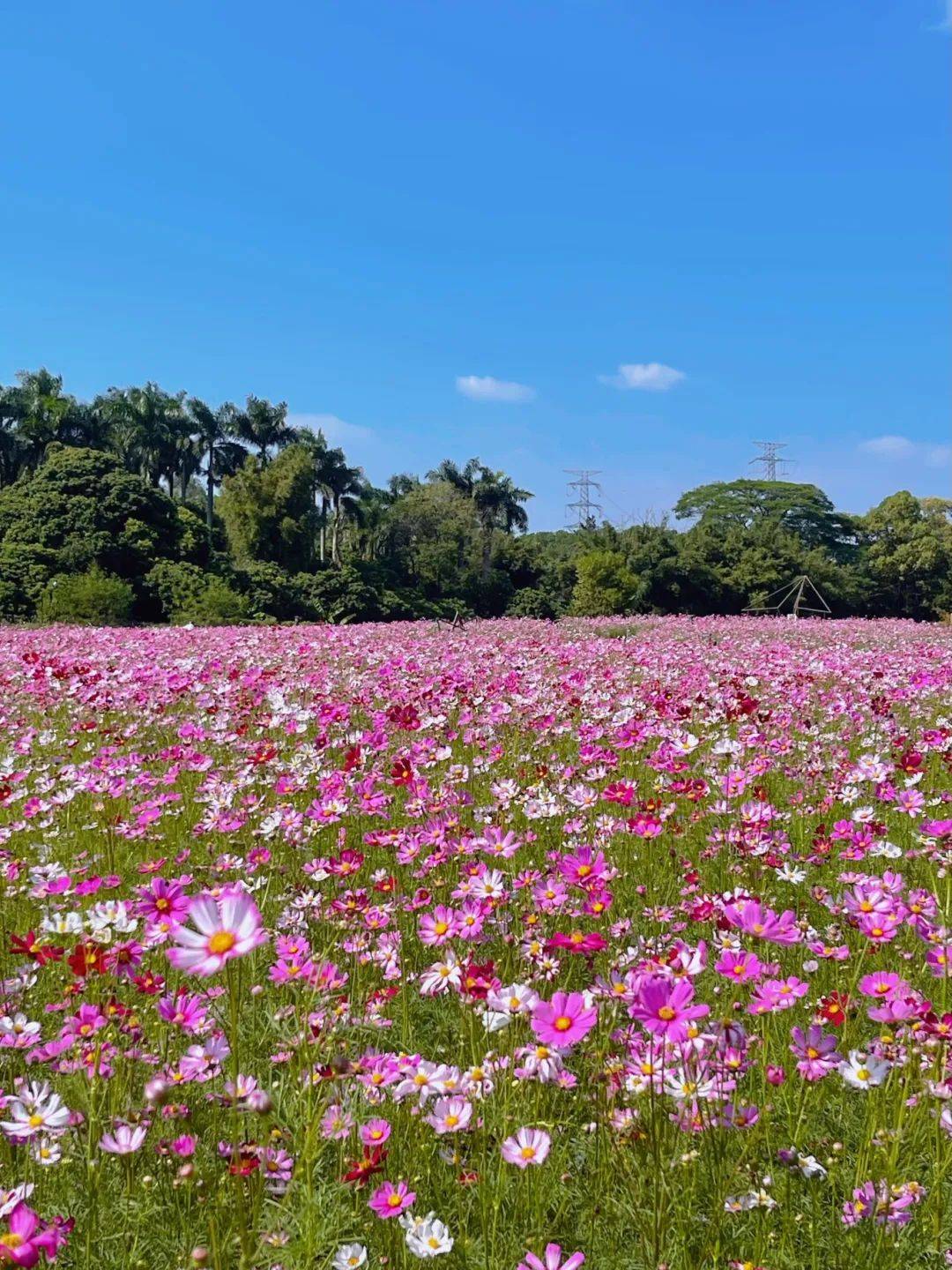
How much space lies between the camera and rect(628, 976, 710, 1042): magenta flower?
4.28ft

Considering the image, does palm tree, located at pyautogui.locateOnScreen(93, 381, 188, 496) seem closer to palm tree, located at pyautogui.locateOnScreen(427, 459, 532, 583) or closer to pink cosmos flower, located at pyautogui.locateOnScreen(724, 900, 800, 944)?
palm tree, located at pyautogui.locateOnScreen(427, 459, 532, 583)

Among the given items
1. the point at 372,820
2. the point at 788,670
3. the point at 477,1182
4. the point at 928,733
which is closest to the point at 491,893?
the point at 477,1182

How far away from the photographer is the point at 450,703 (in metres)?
5.46

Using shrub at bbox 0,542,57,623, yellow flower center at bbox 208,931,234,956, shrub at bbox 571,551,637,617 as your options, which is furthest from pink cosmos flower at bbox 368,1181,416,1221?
shrub at bbox 571,551,637,617

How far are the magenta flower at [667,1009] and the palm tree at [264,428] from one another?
50568mm

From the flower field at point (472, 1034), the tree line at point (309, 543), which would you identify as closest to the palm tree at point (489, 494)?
the tree line at point (309, 543)

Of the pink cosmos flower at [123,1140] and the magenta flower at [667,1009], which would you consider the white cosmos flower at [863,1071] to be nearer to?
the magenta flower at [667,1009]

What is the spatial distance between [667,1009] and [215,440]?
53.2 metres

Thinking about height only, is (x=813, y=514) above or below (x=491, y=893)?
above

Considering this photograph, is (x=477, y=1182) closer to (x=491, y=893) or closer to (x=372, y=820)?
(x=491, y=893)

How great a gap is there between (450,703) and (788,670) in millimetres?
3606

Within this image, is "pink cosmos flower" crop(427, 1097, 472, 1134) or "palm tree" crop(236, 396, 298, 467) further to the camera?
"palm tree" crop(236, 396, 298, 467)

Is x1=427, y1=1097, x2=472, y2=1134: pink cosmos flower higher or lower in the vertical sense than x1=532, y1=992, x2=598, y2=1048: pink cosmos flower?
lower

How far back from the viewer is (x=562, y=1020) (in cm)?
138
